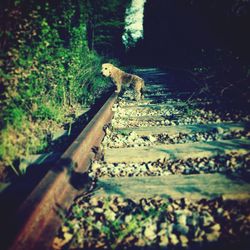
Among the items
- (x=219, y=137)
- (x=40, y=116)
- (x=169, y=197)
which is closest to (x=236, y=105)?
(x=219, y=137)

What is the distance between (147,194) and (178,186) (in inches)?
10.3

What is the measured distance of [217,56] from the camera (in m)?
5.17

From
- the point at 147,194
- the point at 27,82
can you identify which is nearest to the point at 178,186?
the point at 147,194

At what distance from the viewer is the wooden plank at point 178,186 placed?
1.92 metres

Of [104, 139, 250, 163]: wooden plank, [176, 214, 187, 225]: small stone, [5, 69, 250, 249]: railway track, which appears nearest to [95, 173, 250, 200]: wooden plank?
[5, 69, 250, 249]: railway track

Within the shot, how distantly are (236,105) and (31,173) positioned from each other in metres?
3.16

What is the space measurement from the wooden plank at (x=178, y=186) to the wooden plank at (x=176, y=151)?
1.22 ft

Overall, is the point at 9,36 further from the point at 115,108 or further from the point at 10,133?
the point at 115,108

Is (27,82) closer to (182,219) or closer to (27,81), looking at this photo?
(27,81)

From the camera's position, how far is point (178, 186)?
205 cm

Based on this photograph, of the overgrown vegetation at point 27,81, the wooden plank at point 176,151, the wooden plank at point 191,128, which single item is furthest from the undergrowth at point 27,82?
the wooden plank at point 191,128

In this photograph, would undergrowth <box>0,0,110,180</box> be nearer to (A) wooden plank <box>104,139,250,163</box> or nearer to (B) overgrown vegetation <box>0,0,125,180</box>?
(B) overgrown vegetation <box>0,0,125,180</box>

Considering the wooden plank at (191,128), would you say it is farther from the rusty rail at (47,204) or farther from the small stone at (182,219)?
the small stone at (182,219)

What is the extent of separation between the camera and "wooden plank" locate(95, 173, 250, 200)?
1.92m
